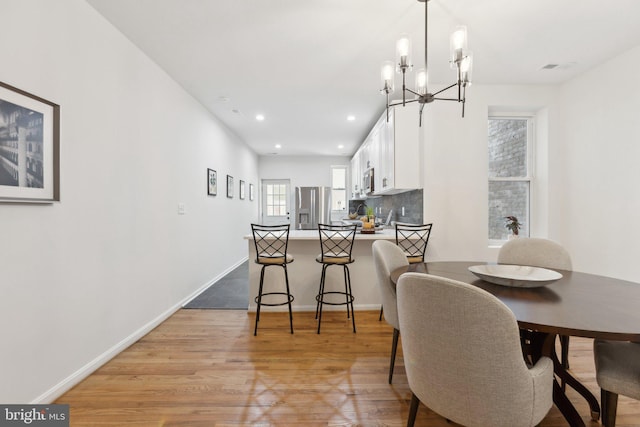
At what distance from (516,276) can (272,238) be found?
90.8 inches

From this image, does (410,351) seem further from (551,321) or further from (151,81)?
(151,81)

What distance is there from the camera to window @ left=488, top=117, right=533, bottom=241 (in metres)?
3.81

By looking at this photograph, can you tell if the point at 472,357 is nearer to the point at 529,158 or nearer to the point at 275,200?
the point at 529,158

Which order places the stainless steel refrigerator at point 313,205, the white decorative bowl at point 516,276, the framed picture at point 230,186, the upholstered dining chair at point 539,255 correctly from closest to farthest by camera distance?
the white decorative bowl at point 516,276 → the upholstered dining chair at point 539,255 → the framed picture at point 230,186 → the stainless steel refrigerator at point 313,205

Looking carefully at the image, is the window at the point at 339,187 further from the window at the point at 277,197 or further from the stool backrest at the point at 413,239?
the stool backrest at the point at 413,239

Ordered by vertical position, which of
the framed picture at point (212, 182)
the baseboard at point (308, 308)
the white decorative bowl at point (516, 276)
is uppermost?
the framed picture at point (212, 182)

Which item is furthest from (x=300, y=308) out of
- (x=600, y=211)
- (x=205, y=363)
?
(x=600, y=211)

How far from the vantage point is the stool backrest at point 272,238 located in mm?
2893

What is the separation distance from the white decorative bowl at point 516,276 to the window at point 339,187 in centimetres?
613

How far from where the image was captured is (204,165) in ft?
14.0

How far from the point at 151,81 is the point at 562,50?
3862mm

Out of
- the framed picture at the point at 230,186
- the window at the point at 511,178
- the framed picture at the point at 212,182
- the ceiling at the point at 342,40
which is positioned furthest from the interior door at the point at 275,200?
the window at the point at 511,178

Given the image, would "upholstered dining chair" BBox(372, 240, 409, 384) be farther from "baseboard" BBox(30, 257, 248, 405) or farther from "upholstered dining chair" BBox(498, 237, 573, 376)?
"baseboard" BBox(30, 257, 248, 405)

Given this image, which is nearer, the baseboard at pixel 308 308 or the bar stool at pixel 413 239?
the bar stool at pixel 413 239
